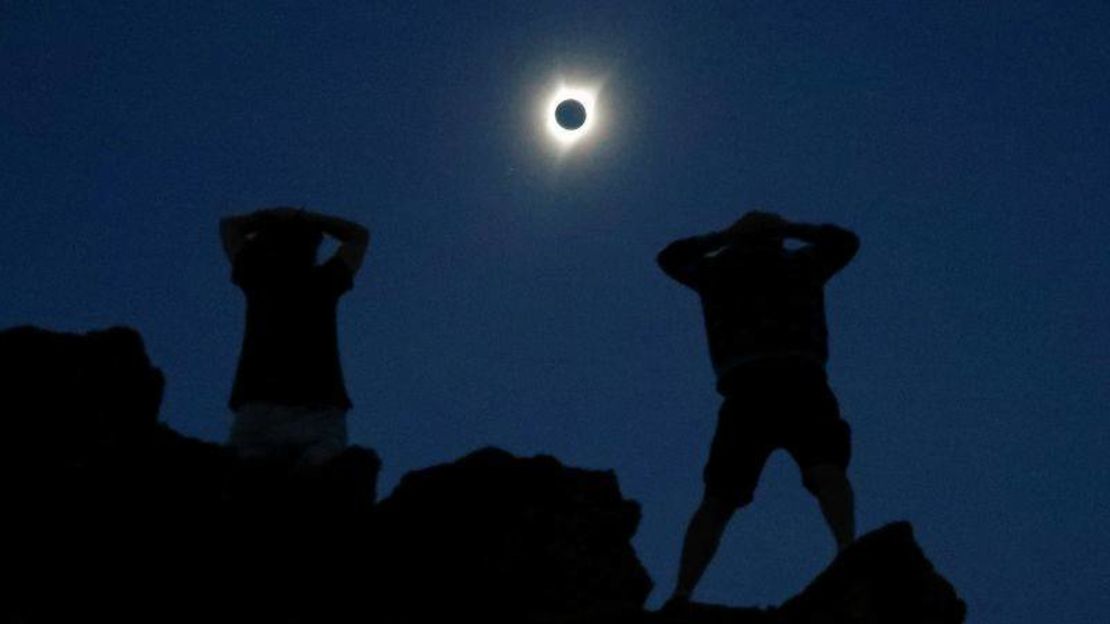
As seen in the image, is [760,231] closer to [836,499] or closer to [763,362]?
[763,362]

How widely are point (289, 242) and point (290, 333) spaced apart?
0.84 metres

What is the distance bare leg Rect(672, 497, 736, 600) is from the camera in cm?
748

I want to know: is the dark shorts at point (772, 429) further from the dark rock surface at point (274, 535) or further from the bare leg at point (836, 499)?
the dark rock surface at point (274, 535)

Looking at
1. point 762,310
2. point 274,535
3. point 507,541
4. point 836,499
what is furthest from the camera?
point 762,310

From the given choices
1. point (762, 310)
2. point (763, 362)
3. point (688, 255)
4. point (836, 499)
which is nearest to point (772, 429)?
point (763, 362)

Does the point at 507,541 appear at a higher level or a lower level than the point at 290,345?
lower

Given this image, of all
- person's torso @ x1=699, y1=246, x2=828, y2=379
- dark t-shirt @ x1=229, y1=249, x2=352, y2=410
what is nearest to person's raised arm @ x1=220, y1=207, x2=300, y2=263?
dark t-shirt @ x1=229, y1=249, x2=352, y2=410

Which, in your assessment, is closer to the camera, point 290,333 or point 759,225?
point 290,333

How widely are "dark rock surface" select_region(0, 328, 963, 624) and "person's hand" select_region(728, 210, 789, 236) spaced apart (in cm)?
219

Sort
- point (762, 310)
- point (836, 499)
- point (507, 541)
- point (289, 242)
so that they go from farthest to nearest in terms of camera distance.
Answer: point (289, 242) → point (762, 310) → point (507, 541) → point (836, 499)

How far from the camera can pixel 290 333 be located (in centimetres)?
810

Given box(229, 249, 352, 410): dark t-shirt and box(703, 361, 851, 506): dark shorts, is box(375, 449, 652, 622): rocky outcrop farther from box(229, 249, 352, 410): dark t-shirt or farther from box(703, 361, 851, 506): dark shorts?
box(229, 249, 352, 410): dark t-shirt

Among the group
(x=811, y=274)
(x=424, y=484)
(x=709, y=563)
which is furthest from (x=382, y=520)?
(x=811, y=274)

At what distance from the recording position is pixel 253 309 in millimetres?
8352
